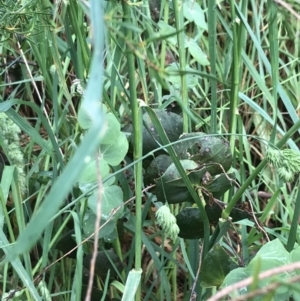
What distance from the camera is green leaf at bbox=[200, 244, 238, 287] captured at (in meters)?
0.58

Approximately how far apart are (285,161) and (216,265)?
15 centimetres

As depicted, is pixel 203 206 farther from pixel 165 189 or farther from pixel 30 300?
pixel 30 300

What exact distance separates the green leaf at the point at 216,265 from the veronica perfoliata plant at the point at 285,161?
0.37 ft

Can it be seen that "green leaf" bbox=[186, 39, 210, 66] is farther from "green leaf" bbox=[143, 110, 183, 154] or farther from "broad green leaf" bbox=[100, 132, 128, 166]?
"broad green leaf" bbox=[100, 132, 128, 166]

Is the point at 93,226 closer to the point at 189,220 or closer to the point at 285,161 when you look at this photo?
the point at 189,220

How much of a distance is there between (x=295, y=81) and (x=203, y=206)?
68 centimetres

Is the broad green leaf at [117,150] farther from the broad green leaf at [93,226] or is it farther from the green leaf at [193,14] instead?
the green leaf at [193,14]

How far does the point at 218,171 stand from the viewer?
64cm

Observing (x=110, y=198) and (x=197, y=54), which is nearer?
(x=110, y=198)

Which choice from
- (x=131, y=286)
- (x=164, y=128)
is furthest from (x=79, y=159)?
(x=164, y=128)

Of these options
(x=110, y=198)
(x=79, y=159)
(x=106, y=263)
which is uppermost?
(x=79, y=159)

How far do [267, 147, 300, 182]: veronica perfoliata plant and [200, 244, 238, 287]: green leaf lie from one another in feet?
0.37

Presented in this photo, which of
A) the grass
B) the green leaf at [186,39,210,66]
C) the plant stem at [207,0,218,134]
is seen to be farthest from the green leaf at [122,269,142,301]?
the green leaf at [186,39,210,66]

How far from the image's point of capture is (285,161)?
56 cm
